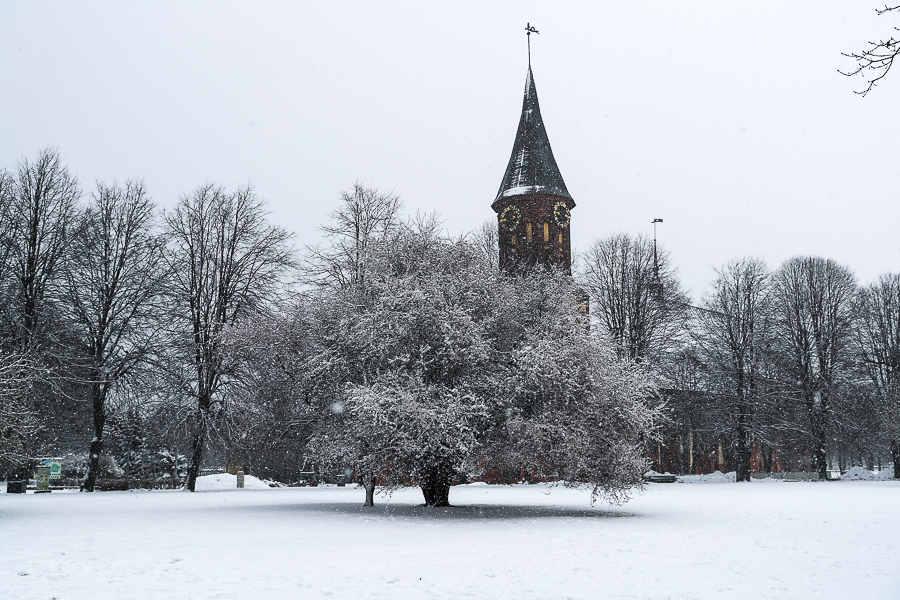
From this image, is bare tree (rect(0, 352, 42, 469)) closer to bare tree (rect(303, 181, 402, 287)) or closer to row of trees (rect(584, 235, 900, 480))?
bare tree (rect(303, 181, 402, 287))

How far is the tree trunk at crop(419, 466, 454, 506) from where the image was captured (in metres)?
21.2

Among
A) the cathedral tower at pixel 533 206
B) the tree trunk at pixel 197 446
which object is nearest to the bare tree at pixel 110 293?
the tree trunk at pixel 197 446

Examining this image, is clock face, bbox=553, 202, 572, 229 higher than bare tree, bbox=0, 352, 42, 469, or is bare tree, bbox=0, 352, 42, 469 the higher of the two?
clock face, bbox=553, 202, 572, 229

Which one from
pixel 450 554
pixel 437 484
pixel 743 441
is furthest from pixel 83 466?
pixel 450 554

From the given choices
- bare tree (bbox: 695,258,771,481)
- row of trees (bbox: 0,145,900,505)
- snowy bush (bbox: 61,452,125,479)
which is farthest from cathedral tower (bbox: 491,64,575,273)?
snowy bush (bbox: 61,452,125,479)

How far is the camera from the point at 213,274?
119 feet

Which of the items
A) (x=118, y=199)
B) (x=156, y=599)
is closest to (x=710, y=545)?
(x=156, y=599)

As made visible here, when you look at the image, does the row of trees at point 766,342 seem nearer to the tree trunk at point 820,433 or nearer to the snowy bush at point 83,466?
the tree trunk at point 820,433

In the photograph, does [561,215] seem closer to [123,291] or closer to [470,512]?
[123,291]

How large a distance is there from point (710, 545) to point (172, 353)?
2749 cm

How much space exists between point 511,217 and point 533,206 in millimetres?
1653

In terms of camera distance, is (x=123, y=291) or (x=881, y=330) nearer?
(x=123, y=291)

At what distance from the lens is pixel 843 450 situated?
4666 cm

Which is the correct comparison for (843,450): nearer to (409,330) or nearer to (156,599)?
(409,330)
